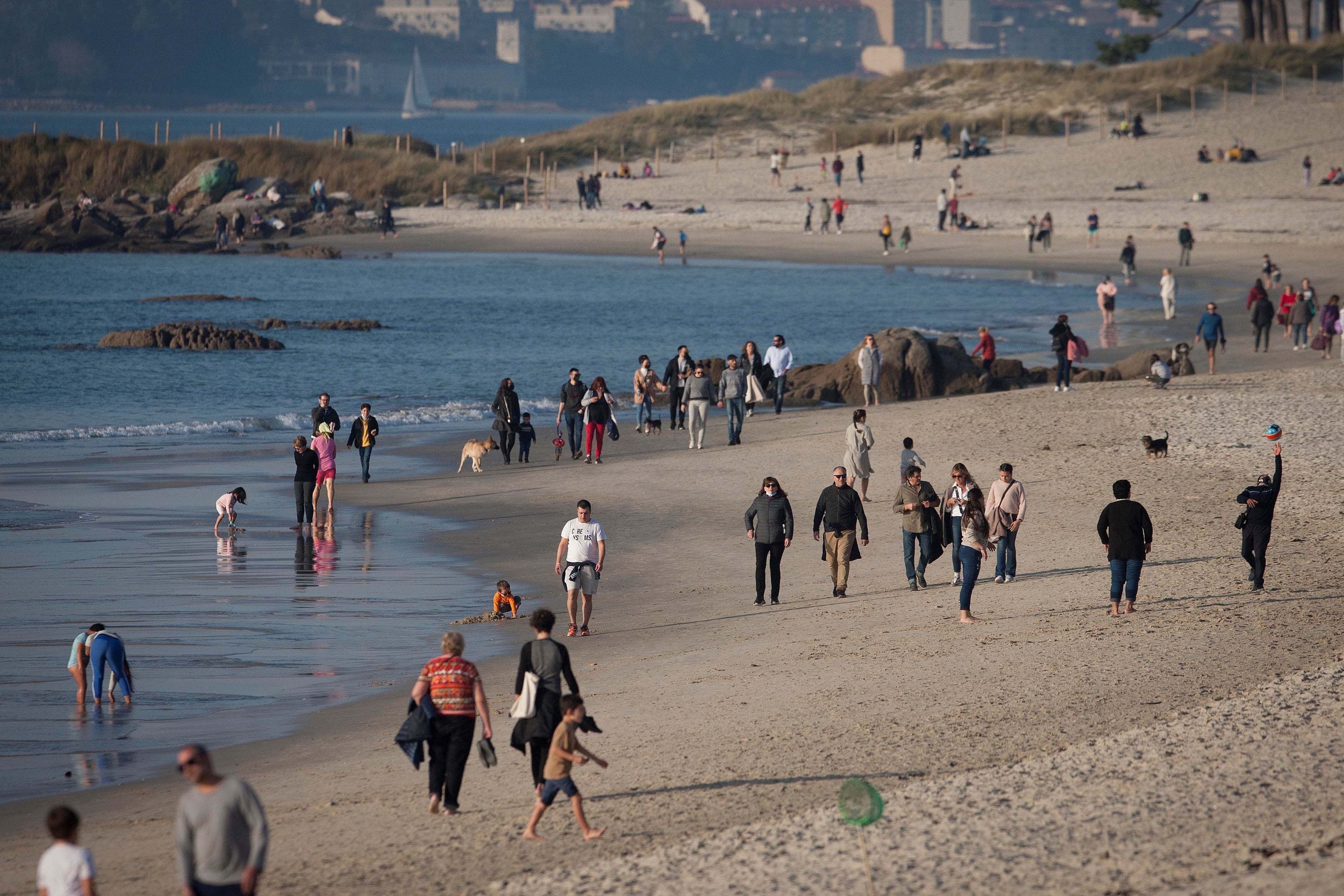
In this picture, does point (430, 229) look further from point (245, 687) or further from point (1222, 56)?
point (245, 687)

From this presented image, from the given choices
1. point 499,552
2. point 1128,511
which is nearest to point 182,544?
point 499,552

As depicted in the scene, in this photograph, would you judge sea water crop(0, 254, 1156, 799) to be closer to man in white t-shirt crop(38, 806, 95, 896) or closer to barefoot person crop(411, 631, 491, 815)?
barefoot person crop(411, 631, 491, 815)

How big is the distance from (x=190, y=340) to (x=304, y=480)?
21.5 m

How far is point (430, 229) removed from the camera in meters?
67.6

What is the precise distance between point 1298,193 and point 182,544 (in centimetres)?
5151

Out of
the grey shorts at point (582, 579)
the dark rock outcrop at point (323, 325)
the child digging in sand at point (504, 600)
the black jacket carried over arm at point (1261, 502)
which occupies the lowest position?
the child digging in sand at point (504, 600)

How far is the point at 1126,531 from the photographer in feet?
42.7

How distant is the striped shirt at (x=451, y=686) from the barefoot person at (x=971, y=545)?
583cm

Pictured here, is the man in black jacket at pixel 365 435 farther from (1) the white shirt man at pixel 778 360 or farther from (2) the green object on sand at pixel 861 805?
(2) the green object on sand at pixel 861 805

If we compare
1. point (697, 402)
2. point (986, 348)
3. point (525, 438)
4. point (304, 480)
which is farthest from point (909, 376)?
point (304, 480)

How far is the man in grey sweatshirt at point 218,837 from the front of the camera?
6676 mm

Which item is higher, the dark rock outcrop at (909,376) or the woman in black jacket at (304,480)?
the dark rock outcrop at (909,376)

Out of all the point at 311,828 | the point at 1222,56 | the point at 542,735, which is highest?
the point at 1222,56

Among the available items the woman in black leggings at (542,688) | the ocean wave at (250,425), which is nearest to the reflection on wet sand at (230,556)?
the woman in black leggings at (542,688)
